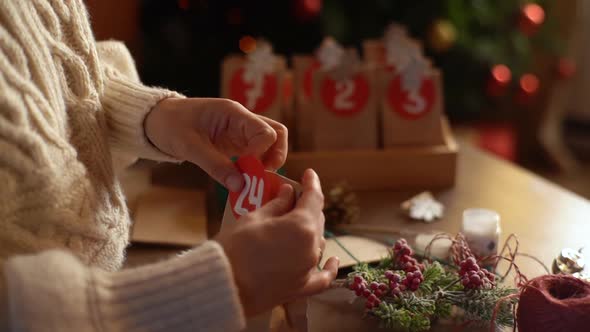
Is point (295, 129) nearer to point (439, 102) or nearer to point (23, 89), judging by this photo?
point (439, 102)

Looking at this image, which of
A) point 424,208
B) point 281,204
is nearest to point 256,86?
point 424,208

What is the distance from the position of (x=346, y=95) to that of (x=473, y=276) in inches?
20.4

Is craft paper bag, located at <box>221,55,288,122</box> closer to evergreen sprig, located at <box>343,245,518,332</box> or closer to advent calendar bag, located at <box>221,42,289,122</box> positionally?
advent calendar bag, located at <box>221,42,289,122</box>

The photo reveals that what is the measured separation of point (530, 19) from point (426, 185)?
113 cm

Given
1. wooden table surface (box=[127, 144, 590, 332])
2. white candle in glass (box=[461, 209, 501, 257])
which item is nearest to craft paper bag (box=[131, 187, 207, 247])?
wooden table surface (box=[127, 144, 590, 332])

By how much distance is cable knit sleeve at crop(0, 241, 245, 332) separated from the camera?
0.50m

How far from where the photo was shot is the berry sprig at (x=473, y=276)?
28.3 inches

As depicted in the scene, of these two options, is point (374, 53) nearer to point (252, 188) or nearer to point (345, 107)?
point (345, 107)

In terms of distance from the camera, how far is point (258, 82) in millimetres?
1180

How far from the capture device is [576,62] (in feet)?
8.04

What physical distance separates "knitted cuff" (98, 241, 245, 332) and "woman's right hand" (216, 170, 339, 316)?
0.06 feet

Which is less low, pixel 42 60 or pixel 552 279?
pixel 42 60

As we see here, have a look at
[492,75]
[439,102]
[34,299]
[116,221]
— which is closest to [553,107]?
[492,75]

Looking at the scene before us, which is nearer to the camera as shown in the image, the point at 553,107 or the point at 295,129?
the point at 295,129
